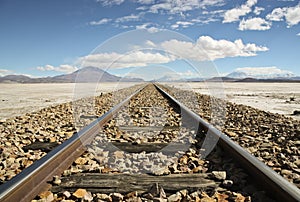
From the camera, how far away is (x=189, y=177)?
2.40 meters

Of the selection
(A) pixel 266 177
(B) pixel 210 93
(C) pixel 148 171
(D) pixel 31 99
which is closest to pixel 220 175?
(A) pixel 266 177

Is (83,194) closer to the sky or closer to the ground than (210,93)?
closer to the ground

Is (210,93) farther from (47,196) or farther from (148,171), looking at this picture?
(47,196)

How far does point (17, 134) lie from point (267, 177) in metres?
3.74

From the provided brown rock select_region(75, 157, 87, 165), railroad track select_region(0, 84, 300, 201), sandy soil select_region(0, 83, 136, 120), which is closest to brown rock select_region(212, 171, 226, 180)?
railroad track select_region(0, 84, 300, 201)

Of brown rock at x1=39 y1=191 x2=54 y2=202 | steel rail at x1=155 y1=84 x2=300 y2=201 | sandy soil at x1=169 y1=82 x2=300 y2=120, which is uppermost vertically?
sandy soil at x1=169 y1=82 x2=300 y2=120

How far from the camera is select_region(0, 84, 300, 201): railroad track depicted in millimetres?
2054

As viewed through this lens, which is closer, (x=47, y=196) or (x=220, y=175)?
(x=47, y=196)

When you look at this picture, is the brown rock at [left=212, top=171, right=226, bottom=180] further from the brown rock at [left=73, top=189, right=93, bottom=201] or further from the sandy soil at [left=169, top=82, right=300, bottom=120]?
the sandy soil at [left=169, top=82, right=300, bottom=120]

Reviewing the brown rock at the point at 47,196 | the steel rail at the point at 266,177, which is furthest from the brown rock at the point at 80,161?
the steel rail at the point at 266,177

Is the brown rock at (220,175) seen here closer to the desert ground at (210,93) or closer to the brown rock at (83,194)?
the brown rock at (83,194)

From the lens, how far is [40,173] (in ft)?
7.41

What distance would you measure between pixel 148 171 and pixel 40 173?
0.93 metres

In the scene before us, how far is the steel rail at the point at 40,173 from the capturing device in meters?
1.90
